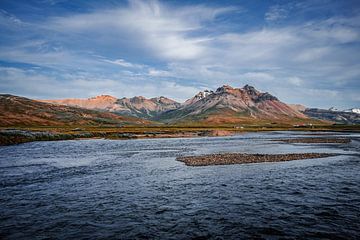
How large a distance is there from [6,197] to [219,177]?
2326cm

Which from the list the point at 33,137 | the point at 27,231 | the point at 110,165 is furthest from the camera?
the point at 33,137

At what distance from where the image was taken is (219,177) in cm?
3628

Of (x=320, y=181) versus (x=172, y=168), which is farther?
(x=172, y=168)

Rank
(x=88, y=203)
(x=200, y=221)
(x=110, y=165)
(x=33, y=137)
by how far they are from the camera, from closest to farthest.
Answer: (x=200, y=221)
(x=88, y=203)
(x=110, y=165)
(x=33, y=137)

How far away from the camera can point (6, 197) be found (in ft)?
88.9

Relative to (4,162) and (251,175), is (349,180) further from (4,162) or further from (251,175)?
(4,162)

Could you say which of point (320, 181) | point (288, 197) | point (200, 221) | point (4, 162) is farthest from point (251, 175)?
point (4, 162)

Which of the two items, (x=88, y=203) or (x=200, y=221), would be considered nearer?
(x=200, y=221)

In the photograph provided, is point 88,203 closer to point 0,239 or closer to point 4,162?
point 0,239

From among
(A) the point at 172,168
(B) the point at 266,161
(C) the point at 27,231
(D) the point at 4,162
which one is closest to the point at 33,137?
Result: (D) the point at 4,162

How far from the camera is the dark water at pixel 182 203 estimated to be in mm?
18969

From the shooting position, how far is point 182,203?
2544 cm

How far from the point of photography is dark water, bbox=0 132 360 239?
1897cm

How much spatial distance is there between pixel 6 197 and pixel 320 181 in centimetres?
3323
